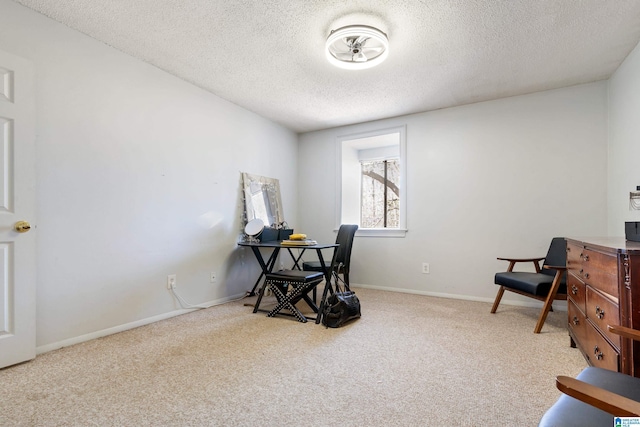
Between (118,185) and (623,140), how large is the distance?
4.36 m

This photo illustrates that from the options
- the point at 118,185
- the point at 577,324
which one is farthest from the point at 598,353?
the point at 118,185

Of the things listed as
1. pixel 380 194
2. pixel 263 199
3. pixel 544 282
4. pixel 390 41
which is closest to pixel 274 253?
pixel 263 199

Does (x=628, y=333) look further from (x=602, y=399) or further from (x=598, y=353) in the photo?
(x=598, y=353)

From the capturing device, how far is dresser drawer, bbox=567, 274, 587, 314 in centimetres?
189

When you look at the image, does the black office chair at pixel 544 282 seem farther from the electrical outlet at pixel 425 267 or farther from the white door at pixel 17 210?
the white door at pixel 17 210

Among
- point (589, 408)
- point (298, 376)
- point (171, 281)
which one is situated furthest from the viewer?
point (171, 281)

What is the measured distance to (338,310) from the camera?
2.73 metres

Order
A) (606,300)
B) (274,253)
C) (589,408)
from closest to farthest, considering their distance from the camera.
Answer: (589,408)
(606,300)
(274,253)

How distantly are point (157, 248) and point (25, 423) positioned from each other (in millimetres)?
1659

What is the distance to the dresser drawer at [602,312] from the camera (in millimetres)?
1369

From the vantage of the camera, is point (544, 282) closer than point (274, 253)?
Yes

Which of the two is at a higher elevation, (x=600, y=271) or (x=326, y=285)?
(x=600, y=271)

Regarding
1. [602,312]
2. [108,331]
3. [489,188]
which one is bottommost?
[108,331]

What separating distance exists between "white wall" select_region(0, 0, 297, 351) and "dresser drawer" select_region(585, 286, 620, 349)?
10.4 feet
